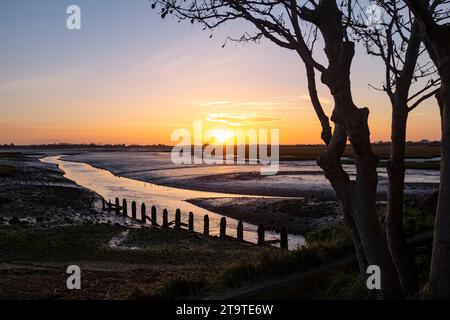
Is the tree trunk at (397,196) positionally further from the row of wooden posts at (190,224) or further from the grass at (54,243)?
the row of wooden posts at (190,224)

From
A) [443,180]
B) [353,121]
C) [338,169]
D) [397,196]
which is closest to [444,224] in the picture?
[443,180]

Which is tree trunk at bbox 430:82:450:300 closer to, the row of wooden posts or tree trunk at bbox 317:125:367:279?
tree trunk at bbox 317:125:367:279

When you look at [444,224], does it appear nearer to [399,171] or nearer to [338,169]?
[338,169]

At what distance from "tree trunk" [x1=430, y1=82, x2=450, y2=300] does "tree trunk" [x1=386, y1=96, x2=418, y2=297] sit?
1579 mm

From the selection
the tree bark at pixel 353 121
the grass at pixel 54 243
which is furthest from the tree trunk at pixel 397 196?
the grass at pixel 54 243

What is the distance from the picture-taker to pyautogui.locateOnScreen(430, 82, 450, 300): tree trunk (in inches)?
195

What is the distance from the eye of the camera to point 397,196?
704 cm

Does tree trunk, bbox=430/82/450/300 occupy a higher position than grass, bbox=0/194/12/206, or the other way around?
tree trunk, bbox=430/82/450/300

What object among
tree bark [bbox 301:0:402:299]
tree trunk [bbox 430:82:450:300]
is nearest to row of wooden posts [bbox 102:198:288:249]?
tree bark [bbox 301:0:402:299]

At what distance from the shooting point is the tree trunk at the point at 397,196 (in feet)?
22.2

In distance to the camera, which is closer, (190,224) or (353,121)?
(353,121)

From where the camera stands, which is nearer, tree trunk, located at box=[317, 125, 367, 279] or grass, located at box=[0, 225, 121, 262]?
tree trunk, located at box=[317, 125, 367, 279]

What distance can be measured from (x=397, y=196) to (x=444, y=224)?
2078mm
